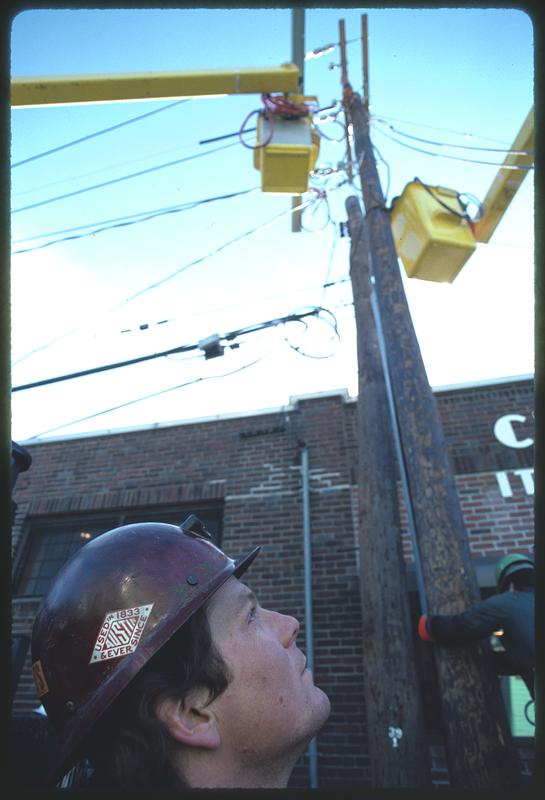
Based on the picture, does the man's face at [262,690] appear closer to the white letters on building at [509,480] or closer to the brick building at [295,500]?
the brick building at [295,500]

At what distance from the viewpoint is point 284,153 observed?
15.9 ft

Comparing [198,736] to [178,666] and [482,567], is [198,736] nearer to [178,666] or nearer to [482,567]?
[178,666]

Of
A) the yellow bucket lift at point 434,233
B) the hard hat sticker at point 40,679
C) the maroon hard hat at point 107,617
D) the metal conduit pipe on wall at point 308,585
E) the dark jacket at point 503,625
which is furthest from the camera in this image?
the metal conduit pipe on wall at point 308,585

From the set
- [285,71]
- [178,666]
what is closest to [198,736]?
[178,666]

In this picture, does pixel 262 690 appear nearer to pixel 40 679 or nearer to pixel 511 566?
pixel 40 679

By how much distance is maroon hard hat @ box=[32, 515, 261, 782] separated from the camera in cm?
145

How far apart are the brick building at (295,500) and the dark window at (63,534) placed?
19 mm

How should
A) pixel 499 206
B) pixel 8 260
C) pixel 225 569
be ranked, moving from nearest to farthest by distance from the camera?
pixel 8 260 → pixel 225 569 → pixel 499 206

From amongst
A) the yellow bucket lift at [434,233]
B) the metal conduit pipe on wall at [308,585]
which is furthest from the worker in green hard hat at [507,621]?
the yellow bucket lift at [434,233]

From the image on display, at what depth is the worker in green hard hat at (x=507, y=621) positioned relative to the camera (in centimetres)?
251

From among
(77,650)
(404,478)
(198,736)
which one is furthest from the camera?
(404,478)

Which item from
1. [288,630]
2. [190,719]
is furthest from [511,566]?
[190,719]

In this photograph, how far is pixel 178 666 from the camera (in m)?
1.52

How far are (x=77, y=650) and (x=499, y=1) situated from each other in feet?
6.86
